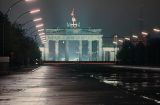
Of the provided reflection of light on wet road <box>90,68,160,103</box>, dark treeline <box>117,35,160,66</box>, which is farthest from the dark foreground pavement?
dark treeline <box>117,35,160,66</box>

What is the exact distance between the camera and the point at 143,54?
474 feet

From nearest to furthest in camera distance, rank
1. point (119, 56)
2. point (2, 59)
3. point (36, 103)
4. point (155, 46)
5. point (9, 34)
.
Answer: point (36, 103)
point (2, 59)
point (9, 34)
point (155, 46)
point (119, 56)

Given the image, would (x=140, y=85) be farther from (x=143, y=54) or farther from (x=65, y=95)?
(x=143, y=54)

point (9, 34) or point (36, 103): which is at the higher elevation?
point (9, 34)

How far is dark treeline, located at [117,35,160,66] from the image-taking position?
5256 inches

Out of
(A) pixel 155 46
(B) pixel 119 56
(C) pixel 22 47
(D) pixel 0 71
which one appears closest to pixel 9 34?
(D) pixel 0 71

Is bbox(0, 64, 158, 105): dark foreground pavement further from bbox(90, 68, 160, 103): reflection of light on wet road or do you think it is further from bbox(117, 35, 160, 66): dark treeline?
bbox(117, 35, 160, 66): dark treeline

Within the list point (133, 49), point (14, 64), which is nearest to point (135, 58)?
point (133, 49)

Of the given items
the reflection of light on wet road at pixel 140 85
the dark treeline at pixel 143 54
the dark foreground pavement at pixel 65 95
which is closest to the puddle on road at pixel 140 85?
the reflection of light on wet road at pixel 140 85

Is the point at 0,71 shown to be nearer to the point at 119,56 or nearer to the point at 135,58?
the point at 135,58

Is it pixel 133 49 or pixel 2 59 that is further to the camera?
pixel 133 49

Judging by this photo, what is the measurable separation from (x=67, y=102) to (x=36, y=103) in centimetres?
105

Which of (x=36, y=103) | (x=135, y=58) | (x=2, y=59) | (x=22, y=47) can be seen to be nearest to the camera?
(x=36, y=103)

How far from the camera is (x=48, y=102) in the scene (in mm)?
19703
